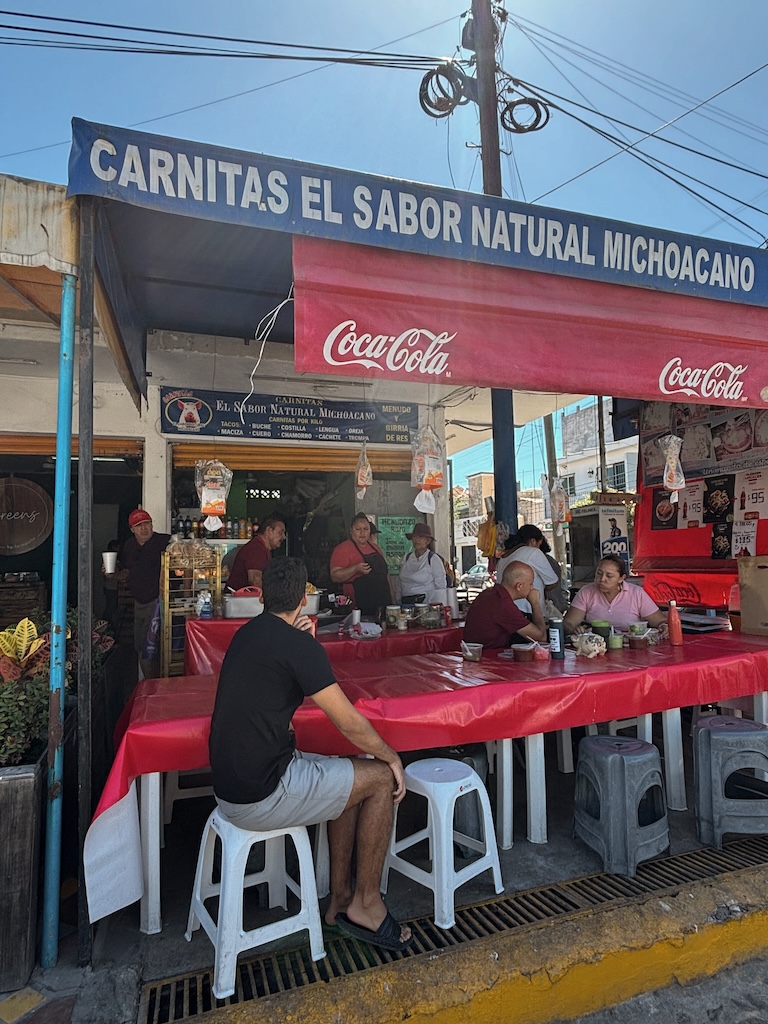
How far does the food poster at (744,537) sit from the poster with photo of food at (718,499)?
123mm

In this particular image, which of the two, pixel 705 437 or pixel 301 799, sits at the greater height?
pixel 705 437

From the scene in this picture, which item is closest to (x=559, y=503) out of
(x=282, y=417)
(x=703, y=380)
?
(x=282, y=417)

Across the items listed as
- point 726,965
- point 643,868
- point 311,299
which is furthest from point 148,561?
point 726,965

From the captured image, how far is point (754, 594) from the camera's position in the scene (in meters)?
4.21

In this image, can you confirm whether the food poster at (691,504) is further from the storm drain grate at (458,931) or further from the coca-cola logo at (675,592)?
the storm drain grate at (458,931)

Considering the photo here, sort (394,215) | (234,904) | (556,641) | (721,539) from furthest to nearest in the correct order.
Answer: (721,539)
(556,641)
(394,215)
(234,904)

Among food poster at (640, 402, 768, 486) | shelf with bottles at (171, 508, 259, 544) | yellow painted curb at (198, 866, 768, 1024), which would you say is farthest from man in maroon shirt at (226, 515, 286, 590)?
food poster at (640, 402, 768, 486)

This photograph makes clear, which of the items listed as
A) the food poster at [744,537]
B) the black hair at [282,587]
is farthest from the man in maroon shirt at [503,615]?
the food poster at [744,537]

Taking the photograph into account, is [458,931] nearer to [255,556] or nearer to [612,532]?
[255,556]

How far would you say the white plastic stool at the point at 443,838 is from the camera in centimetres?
246

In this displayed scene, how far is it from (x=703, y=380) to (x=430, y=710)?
259cm

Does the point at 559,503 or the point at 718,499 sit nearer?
the point at 718,499

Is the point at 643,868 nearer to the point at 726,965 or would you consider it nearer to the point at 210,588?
the point at 726,965

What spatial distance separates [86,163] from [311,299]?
0.99 m
